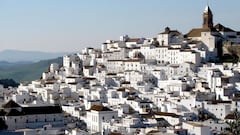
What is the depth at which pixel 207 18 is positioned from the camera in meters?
61.9

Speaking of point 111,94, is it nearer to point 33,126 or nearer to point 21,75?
point 33,126

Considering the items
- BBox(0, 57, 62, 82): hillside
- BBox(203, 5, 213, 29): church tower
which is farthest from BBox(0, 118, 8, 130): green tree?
BBox(0, 57, 62, 82): hillside

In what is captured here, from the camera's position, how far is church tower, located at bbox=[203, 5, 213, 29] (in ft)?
202

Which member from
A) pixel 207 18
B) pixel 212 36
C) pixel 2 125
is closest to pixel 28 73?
pixel 207 18

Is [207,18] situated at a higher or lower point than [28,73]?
higher

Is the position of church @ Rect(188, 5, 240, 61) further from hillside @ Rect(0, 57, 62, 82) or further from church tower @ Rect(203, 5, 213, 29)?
hillside @ Rect(0, 57, 62, 82)

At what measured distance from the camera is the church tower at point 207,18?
6159 centimetres

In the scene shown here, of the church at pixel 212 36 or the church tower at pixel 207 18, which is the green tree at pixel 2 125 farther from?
the church tower at pixel 207 18

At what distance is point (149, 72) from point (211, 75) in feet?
27.3

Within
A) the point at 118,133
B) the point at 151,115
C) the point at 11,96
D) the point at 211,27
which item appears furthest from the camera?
the point at 211,27

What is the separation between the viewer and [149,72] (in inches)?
2046

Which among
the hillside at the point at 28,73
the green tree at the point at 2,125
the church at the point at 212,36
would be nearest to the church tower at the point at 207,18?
the church at the point at 212,36

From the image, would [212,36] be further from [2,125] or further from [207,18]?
[2,125]

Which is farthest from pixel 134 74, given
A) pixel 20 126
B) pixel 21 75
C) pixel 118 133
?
pixel 21 75
